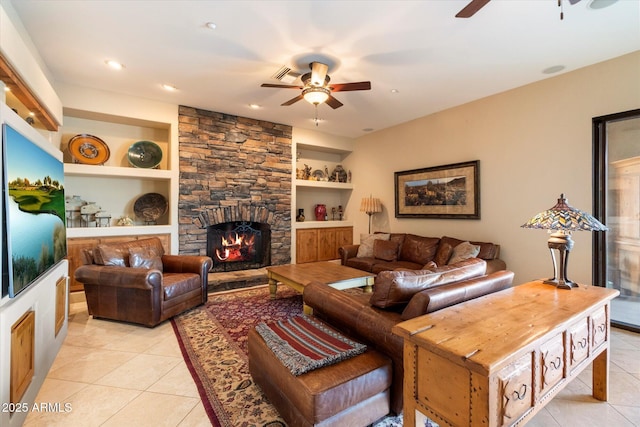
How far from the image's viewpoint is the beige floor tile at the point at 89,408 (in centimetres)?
171

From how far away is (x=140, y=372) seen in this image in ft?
7.32

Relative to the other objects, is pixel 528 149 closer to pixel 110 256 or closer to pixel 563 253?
pixel 563 253

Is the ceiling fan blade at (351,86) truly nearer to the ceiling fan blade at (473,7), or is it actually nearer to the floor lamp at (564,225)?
the ceiling fan blade at (473,7)

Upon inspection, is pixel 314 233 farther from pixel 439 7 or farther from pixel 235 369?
pixel 439 7

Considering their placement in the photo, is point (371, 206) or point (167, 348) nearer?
point (167, 348)

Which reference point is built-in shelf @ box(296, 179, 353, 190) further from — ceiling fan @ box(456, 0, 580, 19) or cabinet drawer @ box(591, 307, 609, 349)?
cabinet drawer @ box(591, 307, 609, 349)

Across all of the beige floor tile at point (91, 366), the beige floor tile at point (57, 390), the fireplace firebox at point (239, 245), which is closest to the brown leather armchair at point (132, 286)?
the beige floor tile at point (91, 366)

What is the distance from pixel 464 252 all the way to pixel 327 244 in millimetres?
2990

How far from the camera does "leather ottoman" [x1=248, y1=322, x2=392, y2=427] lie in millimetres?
1358

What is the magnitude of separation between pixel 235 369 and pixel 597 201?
4.16 m

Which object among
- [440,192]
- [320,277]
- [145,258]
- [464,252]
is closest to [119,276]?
[145,258]

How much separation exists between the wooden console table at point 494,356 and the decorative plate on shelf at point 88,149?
4.84m

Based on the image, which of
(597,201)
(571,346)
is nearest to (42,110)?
(571,346)

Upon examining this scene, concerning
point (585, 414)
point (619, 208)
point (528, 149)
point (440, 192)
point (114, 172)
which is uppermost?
point (528, 149)
